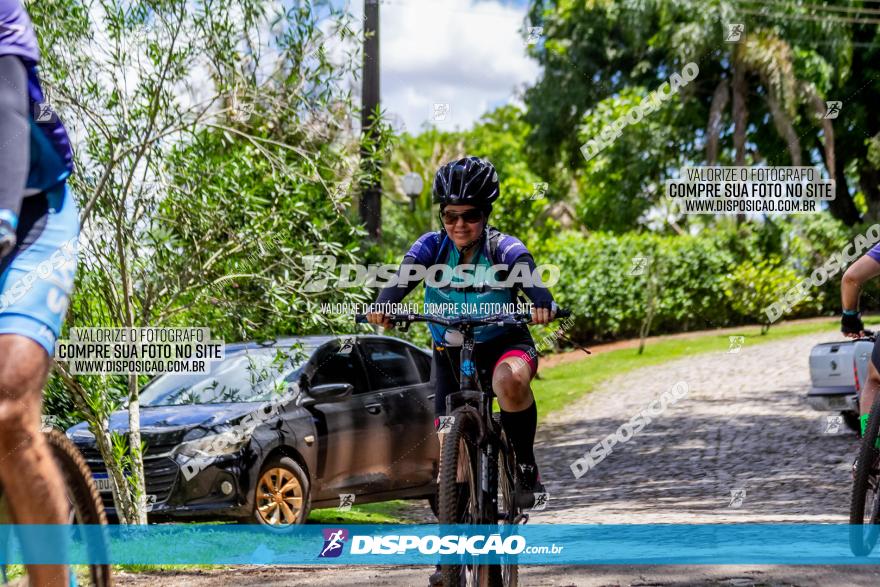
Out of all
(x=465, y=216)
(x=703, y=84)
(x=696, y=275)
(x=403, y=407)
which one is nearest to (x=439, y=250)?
(x=465, y=216)

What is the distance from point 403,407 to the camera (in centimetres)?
1047

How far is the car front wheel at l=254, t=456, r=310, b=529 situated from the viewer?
29.7 ft

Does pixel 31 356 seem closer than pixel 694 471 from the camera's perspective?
Yes

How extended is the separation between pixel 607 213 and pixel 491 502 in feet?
121

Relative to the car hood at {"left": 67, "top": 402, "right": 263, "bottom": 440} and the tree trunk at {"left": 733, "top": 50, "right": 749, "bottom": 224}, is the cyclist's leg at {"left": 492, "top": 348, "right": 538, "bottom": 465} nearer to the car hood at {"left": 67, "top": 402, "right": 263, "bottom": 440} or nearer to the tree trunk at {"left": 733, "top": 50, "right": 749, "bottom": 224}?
the car hood at {"left": 67, "top": 402, "right": 263, "bottom": 440}

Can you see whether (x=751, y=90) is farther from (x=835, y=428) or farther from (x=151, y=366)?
(x=151, y=366)

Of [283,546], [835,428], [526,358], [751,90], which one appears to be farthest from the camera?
[751,90]

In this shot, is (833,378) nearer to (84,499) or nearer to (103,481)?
(103,481)

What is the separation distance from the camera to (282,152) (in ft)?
29.4

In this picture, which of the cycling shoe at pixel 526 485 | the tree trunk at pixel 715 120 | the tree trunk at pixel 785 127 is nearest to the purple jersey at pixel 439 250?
the cycling shoe at pixel 526 485

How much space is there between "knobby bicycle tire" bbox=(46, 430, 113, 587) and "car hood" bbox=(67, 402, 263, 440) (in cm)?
510

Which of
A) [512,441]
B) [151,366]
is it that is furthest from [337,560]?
[512,441]

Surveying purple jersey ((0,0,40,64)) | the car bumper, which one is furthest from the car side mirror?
purple jersey ((0,0,40,64))

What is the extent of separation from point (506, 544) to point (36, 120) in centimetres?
263
